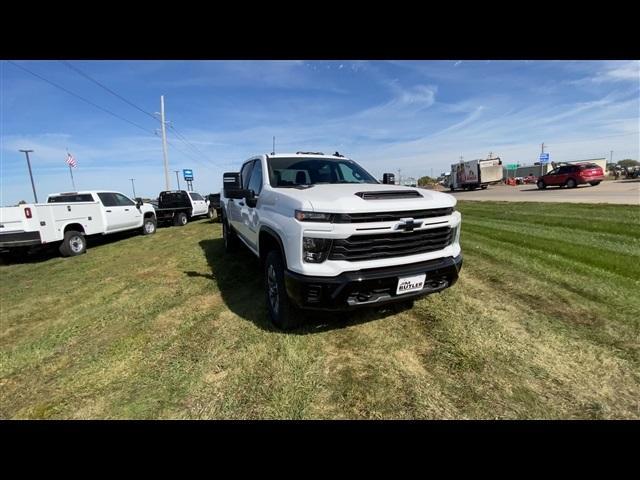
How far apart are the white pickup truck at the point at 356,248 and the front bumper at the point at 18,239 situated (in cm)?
799

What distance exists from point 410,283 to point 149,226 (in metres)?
12.8

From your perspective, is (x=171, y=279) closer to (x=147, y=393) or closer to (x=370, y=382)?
(x=147, y=393)

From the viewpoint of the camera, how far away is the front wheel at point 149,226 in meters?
12.8

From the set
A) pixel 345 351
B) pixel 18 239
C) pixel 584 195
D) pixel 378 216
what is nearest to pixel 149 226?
pixel 18 239

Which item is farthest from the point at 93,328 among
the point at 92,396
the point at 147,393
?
the point at 147,393

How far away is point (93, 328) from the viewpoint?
3.97 metres

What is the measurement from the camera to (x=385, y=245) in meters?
2.89

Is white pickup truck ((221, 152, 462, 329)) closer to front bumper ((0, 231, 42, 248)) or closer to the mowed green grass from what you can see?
the mowed green grass

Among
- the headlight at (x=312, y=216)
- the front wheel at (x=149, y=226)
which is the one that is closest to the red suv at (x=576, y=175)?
the front wheel at (x=149, y=226)

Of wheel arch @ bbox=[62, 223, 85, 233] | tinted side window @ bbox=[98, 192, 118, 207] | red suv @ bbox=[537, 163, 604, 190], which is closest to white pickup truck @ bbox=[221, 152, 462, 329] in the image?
wheel arch @ bbox=[62, 223, 85, 233]

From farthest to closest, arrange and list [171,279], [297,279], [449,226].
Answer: [171,279]
[449,226]
[297,279]

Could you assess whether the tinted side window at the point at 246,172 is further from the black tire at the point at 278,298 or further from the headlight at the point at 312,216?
the headlight at the point at 312,216

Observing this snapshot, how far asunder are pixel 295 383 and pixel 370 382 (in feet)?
1.98

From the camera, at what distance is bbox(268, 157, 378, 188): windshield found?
4250 millimetres
